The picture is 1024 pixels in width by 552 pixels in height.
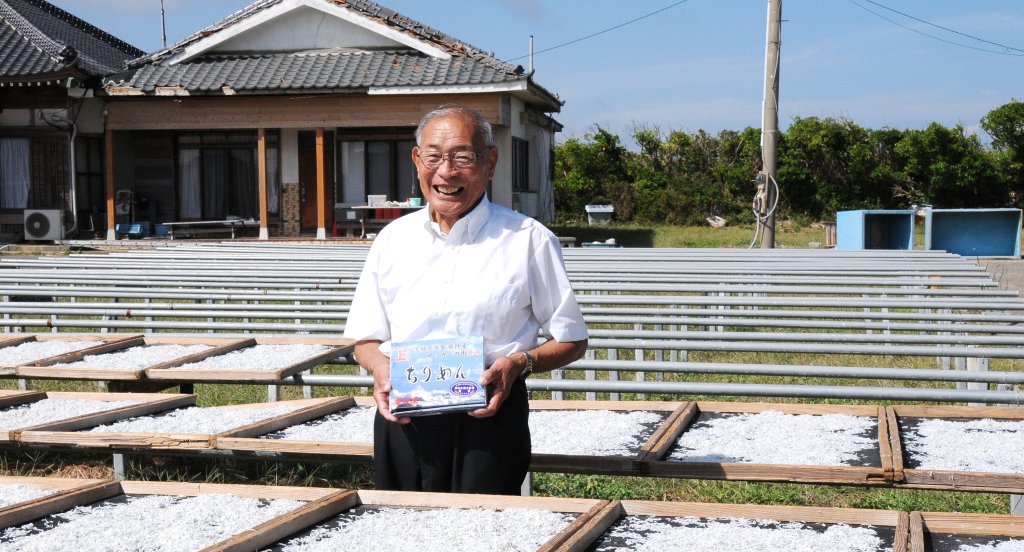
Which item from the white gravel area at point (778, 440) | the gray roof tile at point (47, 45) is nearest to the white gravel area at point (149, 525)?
the white gravel area at point (778, 440)

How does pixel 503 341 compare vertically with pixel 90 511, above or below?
above

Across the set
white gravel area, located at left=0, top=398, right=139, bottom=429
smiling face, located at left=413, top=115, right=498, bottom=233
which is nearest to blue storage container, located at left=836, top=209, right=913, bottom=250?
white gravel area, located at left=0, top=398, right=139, bottom=429

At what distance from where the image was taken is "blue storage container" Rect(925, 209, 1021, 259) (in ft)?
54.8

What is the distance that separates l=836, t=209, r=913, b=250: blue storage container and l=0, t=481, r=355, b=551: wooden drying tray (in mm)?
14414

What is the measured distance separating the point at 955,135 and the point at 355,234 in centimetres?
1415

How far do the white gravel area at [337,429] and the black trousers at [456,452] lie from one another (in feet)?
2.50

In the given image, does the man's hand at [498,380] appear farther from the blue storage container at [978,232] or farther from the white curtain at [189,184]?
the white curtain at [189,184]

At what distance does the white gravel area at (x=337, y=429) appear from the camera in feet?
11.8

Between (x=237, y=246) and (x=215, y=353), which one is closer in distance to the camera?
(x=215, y=353)

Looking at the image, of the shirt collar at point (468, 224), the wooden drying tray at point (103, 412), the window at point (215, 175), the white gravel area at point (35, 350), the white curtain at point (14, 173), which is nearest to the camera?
the shirt collar at point (468, 224)

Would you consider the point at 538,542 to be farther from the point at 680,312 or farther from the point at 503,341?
the point at 680,312

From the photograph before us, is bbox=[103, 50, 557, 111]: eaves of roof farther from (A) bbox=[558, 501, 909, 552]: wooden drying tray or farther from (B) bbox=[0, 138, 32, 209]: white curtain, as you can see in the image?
(A) bbox=[558, 501, 909, 552]: wooden drying tray

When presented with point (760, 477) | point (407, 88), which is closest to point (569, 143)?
point (407, 88)

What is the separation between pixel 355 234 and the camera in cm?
1873
